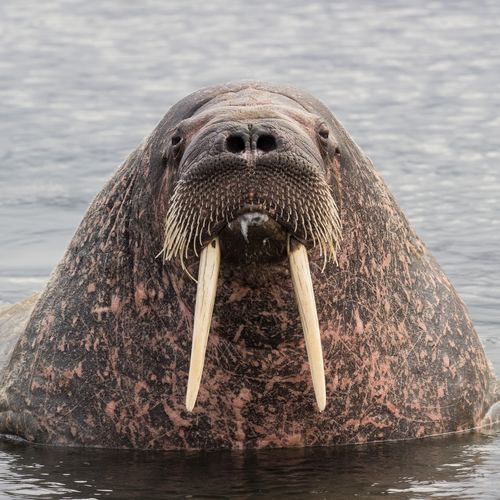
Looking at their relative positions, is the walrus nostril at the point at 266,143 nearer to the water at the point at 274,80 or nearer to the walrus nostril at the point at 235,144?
the walrus nostril at the point at 235,144

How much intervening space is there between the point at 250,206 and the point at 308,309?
0.61m

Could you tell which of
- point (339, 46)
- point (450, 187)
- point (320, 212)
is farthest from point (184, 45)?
point (320, 212)

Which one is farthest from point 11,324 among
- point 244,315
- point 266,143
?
point 266,143

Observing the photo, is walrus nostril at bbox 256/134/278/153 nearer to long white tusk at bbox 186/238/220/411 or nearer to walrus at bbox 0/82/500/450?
walrus at bbox 0/82/500/450

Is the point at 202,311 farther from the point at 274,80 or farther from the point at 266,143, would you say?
the point at 274,80

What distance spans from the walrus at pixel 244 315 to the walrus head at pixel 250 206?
0.4 inches

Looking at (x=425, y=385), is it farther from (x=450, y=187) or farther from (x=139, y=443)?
(x=450, y=187)

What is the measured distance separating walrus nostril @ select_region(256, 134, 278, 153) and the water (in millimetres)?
1875

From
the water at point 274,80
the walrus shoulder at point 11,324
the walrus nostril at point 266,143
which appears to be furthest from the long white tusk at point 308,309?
the walrus shoulder at point 11,324

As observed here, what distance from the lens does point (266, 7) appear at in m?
27.8

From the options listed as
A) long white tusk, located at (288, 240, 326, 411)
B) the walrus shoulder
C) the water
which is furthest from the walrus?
the walrus shoulder

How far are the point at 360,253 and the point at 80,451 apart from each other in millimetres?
1943

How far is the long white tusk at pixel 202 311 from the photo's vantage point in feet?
29.5

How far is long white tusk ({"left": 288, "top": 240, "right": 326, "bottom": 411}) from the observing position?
30.0ft
